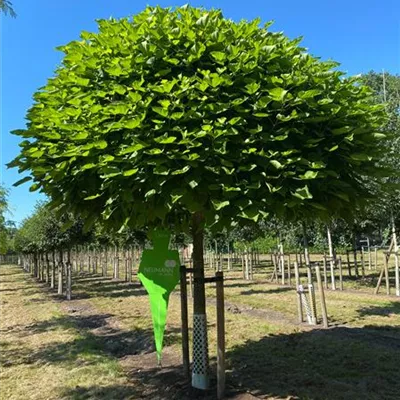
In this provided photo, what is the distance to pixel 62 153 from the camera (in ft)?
14.5

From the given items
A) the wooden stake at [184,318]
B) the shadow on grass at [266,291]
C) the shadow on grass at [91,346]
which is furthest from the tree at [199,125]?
the shadow on grass at [266,291]

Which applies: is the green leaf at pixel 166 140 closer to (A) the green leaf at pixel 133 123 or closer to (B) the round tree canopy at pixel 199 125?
(B) the round tree canopy at pixel 199 125

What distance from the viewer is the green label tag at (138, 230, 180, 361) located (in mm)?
5359

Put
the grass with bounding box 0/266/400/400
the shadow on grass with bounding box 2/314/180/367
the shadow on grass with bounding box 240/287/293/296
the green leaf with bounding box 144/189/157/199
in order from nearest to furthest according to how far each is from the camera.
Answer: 1. the green leaf with bounding box 144/189/157/199
2. the grass with bounding box 0/266/400/400
3. the shadow on grass with bounding box 2/314/180/367
4. the shadow on grass with bounding box 240/287/293/296

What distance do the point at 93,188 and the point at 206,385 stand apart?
283 cm

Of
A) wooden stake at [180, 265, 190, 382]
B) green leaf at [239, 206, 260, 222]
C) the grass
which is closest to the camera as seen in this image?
green leaf at [239, 206, 260, 222]

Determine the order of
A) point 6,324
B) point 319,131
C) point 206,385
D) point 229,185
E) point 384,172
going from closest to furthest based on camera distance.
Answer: point 229,185 → point 319,131 → point 384,172 → point 206,385 → point 6,324

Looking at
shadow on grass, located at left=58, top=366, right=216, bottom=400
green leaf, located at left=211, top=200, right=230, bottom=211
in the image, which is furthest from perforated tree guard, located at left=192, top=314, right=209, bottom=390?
green leaf, located at left=211, top=200, right=230, bottom=211

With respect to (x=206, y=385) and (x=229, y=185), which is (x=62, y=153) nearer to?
(x=229, y=185)

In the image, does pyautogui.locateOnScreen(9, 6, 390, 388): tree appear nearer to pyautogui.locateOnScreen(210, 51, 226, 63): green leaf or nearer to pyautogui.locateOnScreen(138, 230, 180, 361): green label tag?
pyautogui.locateOnScreen(210, 51, 226, 63): green leaf

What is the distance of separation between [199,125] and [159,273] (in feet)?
6.78

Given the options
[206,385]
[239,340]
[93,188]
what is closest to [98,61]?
[93,188]

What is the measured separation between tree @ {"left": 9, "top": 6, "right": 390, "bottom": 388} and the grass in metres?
2.48

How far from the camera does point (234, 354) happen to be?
24.9 ft
